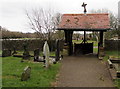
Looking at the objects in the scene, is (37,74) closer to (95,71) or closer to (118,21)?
(95,71)

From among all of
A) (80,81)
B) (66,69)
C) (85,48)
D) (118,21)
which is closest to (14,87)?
(80,81)

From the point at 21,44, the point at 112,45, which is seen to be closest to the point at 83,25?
the point at 112,45

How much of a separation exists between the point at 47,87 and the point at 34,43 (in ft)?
54.0

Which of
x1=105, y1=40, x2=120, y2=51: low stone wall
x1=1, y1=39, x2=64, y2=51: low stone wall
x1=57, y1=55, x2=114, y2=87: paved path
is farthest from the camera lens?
x1=1, y1=39, x2=64, y2=51: low stone wall

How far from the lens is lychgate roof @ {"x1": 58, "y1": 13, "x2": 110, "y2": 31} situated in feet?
49.2

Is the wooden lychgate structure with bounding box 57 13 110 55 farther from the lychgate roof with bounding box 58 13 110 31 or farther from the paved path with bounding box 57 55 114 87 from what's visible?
the paved path with bounding box 57 55 114 87

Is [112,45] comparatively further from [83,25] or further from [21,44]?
[21,44]

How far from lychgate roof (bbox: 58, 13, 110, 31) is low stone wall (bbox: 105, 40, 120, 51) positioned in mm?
5517

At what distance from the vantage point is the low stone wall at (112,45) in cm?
2112

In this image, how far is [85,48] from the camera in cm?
1734

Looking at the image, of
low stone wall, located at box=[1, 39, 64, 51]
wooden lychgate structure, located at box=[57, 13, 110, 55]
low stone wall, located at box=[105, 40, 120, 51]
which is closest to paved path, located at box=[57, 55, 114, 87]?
wooden lychgate structure, located at box=[57, 13, 110, 55]

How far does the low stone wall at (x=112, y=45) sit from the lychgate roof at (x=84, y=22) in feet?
18.1

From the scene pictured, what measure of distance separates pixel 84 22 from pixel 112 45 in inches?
281

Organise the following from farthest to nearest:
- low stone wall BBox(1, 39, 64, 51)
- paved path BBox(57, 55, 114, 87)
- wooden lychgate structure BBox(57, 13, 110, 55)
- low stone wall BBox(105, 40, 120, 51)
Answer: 1. low stone wall BBox(1, 39, 64, 51)
2. low stone wall BBox(105, 40, 120, 51)
3. wooden lychgate structure BBox(57, 13, 110, 55)
4. paved path BBox(57, 55, 114, 87)
